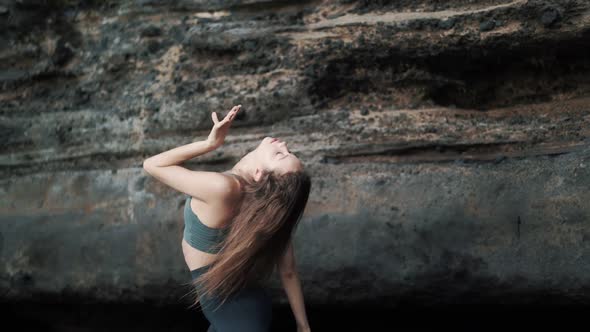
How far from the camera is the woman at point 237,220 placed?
6.48ft

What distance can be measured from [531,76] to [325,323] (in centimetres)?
140

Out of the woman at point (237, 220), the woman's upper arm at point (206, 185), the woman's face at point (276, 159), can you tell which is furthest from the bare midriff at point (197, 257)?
the woman's face at point (276, 159)

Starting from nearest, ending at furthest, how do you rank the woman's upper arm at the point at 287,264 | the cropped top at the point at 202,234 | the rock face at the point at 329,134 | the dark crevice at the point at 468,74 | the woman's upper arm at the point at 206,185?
1. the woman's upper arm at the point at 206,185
2. the cropped top at the point at 202,234
3. the woman's upper arm at the point at 287,264
4. the rock face at the point at 329,134
5. the dark crevice at the point at 468,74

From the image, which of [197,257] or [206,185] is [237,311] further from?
[206,185]

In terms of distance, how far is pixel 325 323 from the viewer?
3133mm

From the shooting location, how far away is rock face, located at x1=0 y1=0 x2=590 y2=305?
8.28 ft

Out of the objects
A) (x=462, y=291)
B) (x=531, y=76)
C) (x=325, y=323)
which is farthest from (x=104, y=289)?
(x=531, y=76)

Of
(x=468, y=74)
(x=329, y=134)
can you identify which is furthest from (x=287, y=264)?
(x=468, y=74)

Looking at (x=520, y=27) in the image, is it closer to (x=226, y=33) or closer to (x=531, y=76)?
(x=531, y=76)

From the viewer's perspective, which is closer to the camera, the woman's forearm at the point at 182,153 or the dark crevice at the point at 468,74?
the woman's forearm at the point at 182,153

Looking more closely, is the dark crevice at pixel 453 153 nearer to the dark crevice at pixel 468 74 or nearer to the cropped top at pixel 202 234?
the dark crevice at pixel 468 74

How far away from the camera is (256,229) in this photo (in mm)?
1977

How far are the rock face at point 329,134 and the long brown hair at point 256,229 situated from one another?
655 millimetres

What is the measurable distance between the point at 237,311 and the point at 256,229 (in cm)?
31
